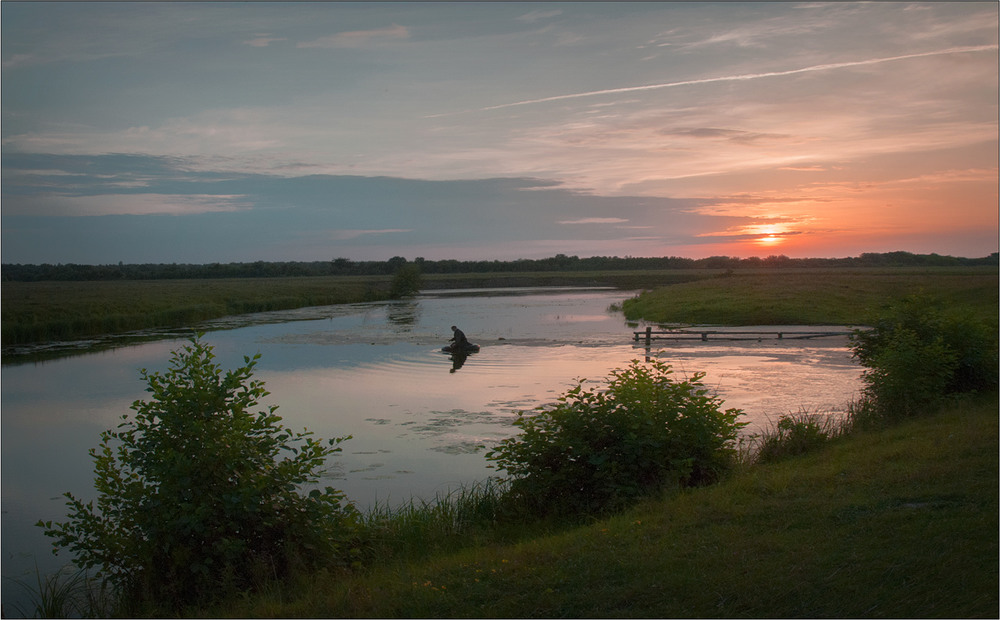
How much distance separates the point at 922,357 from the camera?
12.5 meters

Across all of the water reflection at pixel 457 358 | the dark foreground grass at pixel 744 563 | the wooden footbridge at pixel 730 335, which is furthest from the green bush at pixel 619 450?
the wooden footbridge at pixel 730 335

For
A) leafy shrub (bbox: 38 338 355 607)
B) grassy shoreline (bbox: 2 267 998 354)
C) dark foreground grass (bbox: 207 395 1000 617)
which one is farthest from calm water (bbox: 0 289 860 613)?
grassy shoreline (bbox: 2 267 998 354)

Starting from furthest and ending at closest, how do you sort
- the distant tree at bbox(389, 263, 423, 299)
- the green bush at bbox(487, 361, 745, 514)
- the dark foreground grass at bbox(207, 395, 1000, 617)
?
the distant tree at bbox(389, 263, 423, 299), the green bush at bbox(487, 361, 745, 514), the dark foreground grass at bbox(207, 395, 1000, 617)

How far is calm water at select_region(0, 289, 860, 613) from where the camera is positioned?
476 inches

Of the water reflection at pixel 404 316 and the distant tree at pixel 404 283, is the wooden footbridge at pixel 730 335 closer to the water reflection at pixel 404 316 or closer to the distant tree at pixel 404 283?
the water reflection at pixel 404 316

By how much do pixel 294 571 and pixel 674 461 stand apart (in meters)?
4.38

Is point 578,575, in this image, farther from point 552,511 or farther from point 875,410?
point 875,410

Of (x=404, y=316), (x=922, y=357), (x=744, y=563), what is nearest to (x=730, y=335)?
(x=922, y=357)

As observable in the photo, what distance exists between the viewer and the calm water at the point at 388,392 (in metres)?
12.1

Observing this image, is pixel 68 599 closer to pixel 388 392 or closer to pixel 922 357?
pixel 922 357

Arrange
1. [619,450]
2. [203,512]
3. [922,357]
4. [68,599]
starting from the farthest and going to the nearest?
[922,357], [619,450], [68,599], [203,512]

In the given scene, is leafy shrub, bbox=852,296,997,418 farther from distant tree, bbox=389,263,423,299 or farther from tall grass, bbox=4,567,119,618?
distant tree, bbox=389,263,423,299

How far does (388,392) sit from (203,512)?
46.7ft

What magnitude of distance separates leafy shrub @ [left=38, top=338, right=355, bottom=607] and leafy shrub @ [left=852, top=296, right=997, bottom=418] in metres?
9.81
